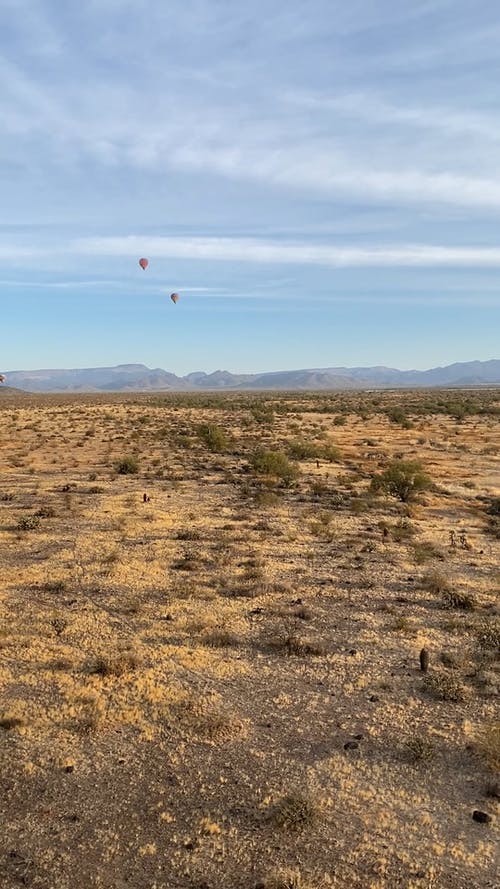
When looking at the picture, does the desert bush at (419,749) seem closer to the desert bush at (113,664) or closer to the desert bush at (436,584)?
the desert bush at (113,664)

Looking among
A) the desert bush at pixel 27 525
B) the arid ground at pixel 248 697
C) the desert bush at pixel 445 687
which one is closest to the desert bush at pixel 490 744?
the arid ground at pixel 248 697

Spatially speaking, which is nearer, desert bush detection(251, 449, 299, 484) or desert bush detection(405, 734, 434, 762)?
desert bush detection(405, 734, 434, 762)

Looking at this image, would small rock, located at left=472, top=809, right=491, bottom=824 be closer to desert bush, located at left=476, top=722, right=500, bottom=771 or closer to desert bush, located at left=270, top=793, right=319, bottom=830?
desert bush, located at left=476, top=722, right=500, bottom=771

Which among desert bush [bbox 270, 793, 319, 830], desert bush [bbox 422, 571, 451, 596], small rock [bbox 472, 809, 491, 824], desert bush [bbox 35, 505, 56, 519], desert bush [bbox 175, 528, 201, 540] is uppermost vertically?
desert bush [bbox 35, 505, 56, 519]

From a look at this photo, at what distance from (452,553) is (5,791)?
10.6 m

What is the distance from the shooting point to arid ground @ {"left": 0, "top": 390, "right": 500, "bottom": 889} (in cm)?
523

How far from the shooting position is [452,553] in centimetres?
1385

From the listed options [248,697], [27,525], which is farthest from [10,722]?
[27,525]

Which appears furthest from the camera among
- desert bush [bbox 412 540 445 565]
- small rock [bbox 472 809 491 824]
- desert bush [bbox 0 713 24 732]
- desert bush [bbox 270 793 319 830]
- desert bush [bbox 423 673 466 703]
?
desert bush [bbox 412 540 445 565]

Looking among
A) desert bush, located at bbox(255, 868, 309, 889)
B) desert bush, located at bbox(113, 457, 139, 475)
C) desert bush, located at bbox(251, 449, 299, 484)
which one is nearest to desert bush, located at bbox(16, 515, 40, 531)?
desert bush, located at bbox(113, 457, 139, 475)

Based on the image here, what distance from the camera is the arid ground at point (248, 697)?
523 centimetres

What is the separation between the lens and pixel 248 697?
25.3ft

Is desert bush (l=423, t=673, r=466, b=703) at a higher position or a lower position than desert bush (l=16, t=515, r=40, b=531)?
lower

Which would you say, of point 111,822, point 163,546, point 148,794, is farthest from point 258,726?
point 163,546
